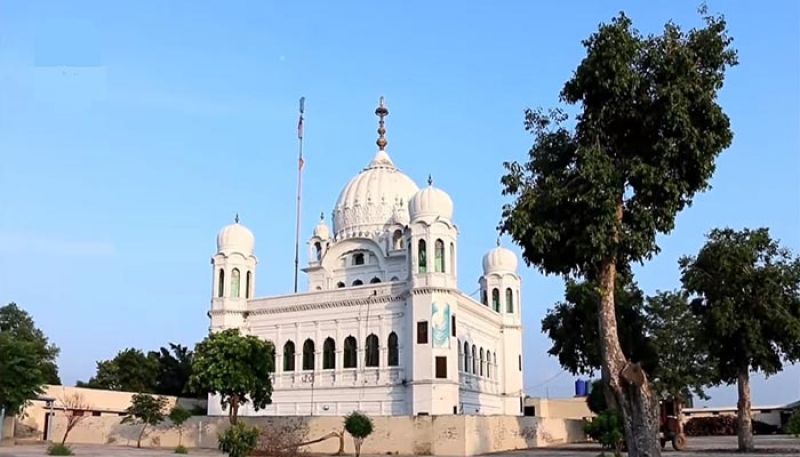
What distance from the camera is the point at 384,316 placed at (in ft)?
140

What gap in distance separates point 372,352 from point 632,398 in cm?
2672

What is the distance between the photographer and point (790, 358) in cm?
2894

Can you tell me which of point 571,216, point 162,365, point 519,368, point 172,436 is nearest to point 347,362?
point 172,436

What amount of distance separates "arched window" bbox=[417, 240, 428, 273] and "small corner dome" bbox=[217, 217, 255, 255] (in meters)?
11.9

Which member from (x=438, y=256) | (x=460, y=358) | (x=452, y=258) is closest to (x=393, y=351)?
(x=460, y=358)

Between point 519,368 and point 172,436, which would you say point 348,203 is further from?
point 172,436

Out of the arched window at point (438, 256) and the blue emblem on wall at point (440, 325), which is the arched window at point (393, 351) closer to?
the blue emblem on wall at point (440, 325)

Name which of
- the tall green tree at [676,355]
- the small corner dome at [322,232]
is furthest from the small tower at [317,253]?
the tall green tree at [676,355]

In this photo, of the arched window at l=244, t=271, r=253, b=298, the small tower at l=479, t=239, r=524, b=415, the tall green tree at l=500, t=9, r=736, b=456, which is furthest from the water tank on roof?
the tall green tree at l=500, t=9, r=736, b=456

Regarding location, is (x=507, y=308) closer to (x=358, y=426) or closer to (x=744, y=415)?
(x=744, y=415)

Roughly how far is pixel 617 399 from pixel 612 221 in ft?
12.4

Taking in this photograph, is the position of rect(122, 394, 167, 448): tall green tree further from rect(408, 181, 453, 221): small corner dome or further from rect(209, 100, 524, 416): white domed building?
rect(408, 181, 453, 221): small corner dome

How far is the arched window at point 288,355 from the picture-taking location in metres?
45.4

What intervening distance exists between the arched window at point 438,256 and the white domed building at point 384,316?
0.19 feet
